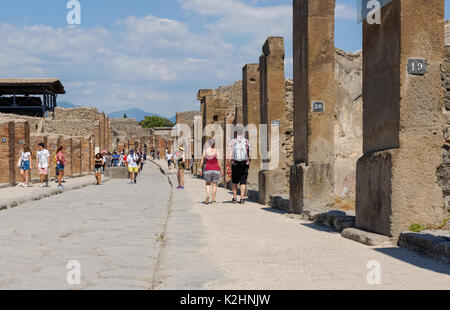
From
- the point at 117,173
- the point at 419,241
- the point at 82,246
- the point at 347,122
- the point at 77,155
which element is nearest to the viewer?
the point at 419,241

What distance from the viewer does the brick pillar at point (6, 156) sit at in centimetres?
1755

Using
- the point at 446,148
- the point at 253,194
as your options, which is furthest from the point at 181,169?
the point at 446,148

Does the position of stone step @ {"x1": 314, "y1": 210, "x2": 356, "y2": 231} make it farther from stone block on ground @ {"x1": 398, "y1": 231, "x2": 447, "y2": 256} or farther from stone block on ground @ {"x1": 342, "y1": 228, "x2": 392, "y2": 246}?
stone block on ground @ {"x1": 398, "y1": 231, "x2": 447, "y2": 256}

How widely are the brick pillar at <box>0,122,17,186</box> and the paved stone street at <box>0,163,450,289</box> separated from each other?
10.4 m

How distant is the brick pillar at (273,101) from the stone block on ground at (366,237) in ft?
15.2

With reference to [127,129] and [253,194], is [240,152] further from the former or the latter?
[127,129]

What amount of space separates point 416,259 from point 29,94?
52.9 meters

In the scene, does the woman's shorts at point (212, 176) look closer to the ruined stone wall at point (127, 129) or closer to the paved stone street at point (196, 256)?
the paved stone street at point (196, 256)

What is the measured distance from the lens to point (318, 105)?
7961mm

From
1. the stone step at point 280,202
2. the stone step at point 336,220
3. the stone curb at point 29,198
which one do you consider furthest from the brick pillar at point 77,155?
the stone step at point 336,220

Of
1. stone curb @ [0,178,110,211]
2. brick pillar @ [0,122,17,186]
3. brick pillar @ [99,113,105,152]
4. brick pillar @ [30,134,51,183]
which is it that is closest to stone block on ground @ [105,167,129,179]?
brick pillar @ [30,134,51,183]

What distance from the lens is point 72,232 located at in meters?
6.40
